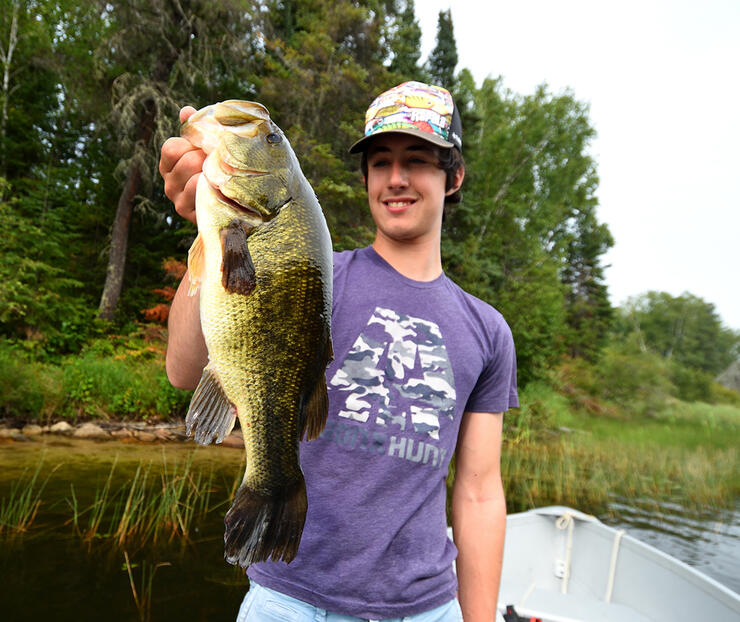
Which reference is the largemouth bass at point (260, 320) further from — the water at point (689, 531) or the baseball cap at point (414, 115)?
the water at point (689, 531)

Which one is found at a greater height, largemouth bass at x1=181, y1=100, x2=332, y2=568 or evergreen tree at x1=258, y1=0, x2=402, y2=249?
evergreen tree at x1=258, y1=0, x2=402, y2=249

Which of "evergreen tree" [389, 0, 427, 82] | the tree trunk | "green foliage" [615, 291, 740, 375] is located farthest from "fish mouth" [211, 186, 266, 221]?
"green foliage" [615, 291, 740, 375]

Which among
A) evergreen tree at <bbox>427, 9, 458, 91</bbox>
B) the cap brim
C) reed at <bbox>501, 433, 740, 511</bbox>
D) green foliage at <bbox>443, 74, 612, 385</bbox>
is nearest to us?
the cap brim

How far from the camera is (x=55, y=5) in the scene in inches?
683

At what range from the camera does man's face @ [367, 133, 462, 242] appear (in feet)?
5.90

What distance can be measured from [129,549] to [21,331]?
10052mm

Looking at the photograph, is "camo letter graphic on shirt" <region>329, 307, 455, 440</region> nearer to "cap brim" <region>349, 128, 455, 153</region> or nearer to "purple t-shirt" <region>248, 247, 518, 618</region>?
"purple t-shirt" <region>248, 247, 518, 618</region>

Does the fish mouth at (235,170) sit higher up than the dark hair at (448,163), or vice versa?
the dark hair at (448,163)

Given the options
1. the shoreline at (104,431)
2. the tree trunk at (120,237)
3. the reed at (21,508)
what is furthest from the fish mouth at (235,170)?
the tree trunk at (120,237)

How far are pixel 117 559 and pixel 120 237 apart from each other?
1195 centimetres

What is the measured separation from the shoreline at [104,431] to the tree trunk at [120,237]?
558 centimetres

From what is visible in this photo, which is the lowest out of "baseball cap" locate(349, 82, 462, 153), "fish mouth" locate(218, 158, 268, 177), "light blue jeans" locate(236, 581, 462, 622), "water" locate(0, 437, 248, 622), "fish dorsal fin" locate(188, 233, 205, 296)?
"water" locate(0, 437, 248, 622)

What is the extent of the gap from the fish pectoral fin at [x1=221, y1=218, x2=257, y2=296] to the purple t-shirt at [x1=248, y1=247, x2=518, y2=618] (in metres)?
0.52

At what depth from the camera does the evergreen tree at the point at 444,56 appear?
68.9 feet
